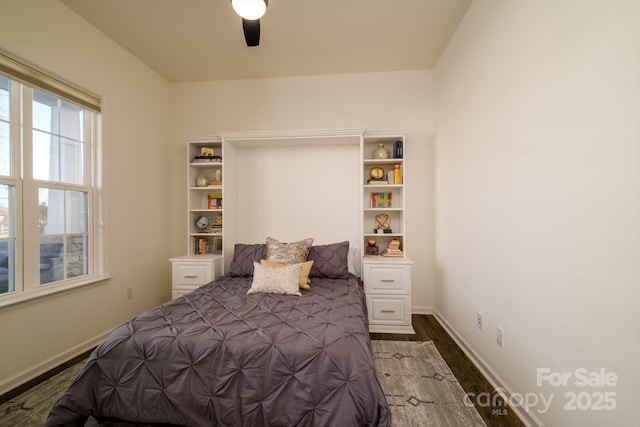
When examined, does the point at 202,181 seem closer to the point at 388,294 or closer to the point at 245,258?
the point at 245,258

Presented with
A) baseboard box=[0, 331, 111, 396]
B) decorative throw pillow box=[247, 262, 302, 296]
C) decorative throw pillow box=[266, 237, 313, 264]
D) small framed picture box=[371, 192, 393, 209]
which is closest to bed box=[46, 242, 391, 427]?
decorative throw pillow box=[247, 262, 302, 296]

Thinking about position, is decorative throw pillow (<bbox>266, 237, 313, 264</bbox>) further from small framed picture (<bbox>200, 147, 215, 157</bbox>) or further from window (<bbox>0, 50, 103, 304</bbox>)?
window (<bbox>0, 50, 103, 304</bbox>)

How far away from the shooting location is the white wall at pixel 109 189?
179cm

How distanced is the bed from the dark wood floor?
0.84 m

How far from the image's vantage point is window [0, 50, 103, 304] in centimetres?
177

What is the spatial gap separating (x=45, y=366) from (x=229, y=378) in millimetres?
1763

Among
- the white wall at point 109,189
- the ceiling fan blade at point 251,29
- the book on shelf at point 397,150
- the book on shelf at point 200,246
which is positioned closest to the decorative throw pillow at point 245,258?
the book on shelf at point 200,246

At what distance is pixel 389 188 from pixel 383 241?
66 centimetres

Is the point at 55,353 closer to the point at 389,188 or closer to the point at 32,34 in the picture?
the point at 32,34

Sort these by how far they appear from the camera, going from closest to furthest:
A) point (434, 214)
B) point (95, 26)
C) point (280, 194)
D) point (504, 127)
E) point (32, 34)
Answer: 1. point (504, 127)
2. point (32, 34)
3. point (95, 26)
4. point (434, 214)
5. point (280, 194)

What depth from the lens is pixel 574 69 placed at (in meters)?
1.13

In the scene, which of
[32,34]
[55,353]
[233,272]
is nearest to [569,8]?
[233,272]

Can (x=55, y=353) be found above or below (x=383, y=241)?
below

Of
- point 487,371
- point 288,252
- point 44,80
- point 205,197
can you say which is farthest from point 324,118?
point 487,371
